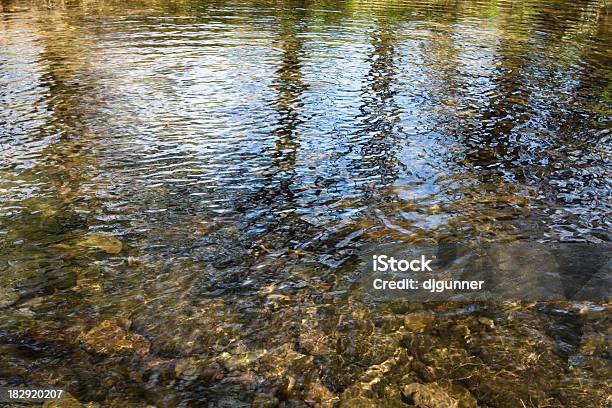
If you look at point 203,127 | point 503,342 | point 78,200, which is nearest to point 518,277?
point 503,342

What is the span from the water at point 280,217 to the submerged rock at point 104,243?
3 centimetres

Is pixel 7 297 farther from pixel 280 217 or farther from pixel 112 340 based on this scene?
pixel 280 217

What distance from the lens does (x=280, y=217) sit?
9047mm

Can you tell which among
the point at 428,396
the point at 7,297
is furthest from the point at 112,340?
the point at 428,396

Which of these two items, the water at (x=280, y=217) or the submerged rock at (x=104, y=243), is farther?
the submerged rock at (x=104, y=243)

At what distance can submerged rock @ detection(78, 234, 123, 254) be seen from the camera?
7.97 metres

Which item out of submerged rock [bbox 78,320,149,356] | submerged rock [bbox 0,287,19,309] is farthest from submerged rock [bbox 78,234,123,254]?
submerged rock [bbox 78,320,149,356]

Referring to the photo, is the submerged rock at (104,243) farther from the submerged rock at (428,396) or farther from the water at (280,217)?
the submerged rock at (428,396)

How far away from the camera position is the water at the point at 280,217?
5.83 metres

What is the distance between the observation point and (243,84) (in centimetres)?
1719

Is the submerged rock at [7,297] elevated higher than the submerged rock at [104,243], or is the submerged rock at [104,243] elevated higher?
the submerged rock at [104,243]

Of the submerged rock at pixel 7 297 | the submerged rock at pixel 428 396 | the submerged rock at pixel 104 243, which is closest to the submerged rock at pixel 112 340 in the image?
the submerged rock at pixel 7 297

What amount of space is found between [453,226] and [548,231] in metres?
1.50

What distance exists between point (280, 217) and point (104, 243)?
2849 millimetres
